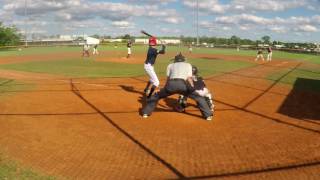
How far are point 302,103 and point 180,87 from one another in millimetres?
4922

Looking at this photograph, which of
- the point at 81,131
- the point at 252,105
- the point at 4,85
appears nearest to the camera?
the point at 81,131

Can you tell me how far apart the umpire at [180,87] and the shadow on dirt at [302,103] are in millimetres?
2472

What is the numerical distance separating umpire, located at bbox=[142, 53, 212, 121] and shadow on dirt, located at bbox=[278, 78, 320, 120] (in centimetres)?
247

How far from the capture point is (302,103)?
12.4m

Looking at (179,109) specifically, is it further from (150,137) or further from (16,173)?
(16,173)

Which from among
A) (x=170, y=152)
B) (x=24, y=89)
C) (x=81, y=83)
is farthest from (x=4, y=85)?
(x=170, y=152)

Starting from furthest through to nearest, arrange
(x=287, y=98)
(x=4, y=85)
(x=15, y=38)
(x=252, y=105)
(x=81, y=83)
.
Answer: (x=15, y=38) → (x=81, y=83) → (x=4, y=85) → (x=287, y=98) → (x=252, y=105)

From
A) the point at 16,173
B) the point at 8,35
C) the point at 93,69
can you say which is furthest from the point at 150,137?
the point at 8,35

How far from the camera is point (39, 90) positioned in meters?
13.3

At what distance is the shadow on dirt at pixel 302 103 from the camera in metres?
10.5

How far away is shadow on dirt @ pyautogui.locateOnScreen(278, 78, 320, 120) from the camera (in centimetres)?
1049

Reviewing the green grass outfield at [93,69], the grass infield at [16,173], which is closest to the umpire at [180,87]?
the grass infield at [16,173]

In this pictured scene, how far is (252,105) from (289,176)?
5958mm

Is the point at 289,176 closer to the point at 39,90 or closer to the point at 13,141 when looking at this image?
the point at 13,141
